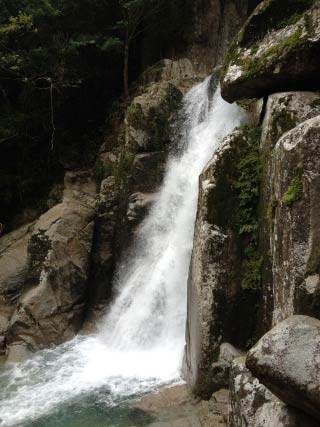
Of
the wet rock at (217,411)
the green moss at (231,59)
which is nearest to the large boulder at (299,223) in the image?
the wet rock at (217,411)

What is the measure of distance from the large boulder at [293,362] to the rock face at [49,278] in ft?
24.3

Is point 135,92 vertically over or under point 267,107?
over

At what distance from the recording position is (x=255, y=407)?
5.22 metres

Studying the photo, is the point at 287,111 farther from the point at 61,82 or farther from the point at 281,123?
the point at 61,82

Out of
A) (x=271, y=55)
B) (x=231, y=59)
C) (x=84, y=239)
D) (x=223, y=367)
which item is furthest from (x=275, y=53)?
(x=84, y=239)

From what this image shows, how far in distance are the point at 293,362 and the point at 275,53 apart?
545 centimetres

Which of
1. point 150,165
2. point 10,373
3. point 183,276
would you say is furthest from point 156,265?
point 10,373

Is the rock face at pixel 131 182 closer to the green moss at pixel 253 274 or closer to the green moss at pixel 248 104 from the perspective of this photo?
the green moss at pixel 248 104

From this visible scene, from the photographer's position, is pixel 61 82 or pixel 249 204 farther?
pixel 61 82

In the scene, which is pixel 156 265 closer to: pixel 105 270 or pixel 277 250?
pixel 105 270

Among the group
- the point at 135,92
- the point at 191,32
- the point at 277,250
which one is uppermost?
the point at 191,32

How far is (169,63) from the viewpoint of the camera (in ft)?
53.7

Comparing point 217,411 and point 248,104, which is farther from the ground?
point 248,104

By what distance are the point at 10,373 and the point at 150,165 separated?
6411 millimetres
